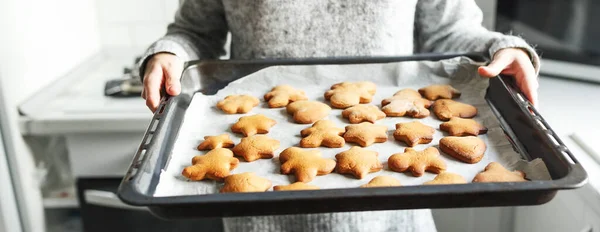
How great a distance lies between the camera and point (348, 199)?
1.67ft

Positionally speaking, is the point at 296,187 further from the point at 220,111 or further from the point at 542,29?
the point at 542,29

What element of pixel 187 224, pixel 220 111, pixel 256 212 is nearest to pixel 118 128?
pixel 187 224

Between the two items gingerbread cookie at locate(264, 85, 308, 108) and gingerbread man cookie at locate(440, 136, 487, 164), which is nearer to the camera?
gingerbread man cookie at locate(440, 136, 487, 164)

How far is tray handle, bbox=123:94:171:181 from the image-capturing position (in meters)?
0.57

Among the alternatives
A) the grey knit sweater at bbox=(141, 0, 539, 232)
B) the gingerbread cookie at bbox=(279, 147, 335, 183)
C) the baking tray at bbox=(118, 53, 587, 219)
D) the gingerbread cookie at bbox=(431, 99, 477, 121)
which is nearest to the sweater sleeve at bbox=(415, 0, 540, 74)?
the grey knit sweater at bbox=(141, 0, 539, 232)

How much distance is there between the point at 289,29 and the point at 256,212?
0.40 meters

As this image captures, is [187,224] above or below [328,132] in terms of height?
below

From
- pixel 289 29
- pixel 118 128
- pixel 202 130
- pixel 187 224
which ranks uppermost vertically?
pixel 289 29

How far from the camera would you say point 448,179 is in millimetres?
614

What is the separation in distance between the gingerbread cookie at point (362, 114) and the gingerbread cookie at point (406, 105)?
14mm

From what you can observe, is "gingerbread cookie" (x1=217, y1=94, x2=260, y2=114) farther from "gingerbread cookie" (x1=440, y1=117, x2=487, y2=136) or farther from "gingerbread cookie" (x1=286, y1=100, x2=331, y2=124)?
"gingerbread cookie" (x1=440, y1=117, x2=487, y2=136)

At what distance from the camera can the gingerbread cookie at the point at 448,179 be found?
0.61 meters

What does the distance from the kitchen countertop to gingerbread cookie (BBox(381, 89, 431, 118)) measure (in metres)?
0.37

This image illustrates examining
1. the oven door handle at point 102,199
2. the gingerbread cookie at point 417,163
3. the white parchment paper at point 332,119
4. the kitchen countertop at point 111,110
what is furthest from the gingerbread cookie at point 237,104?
the oven door handle at point 102,199
